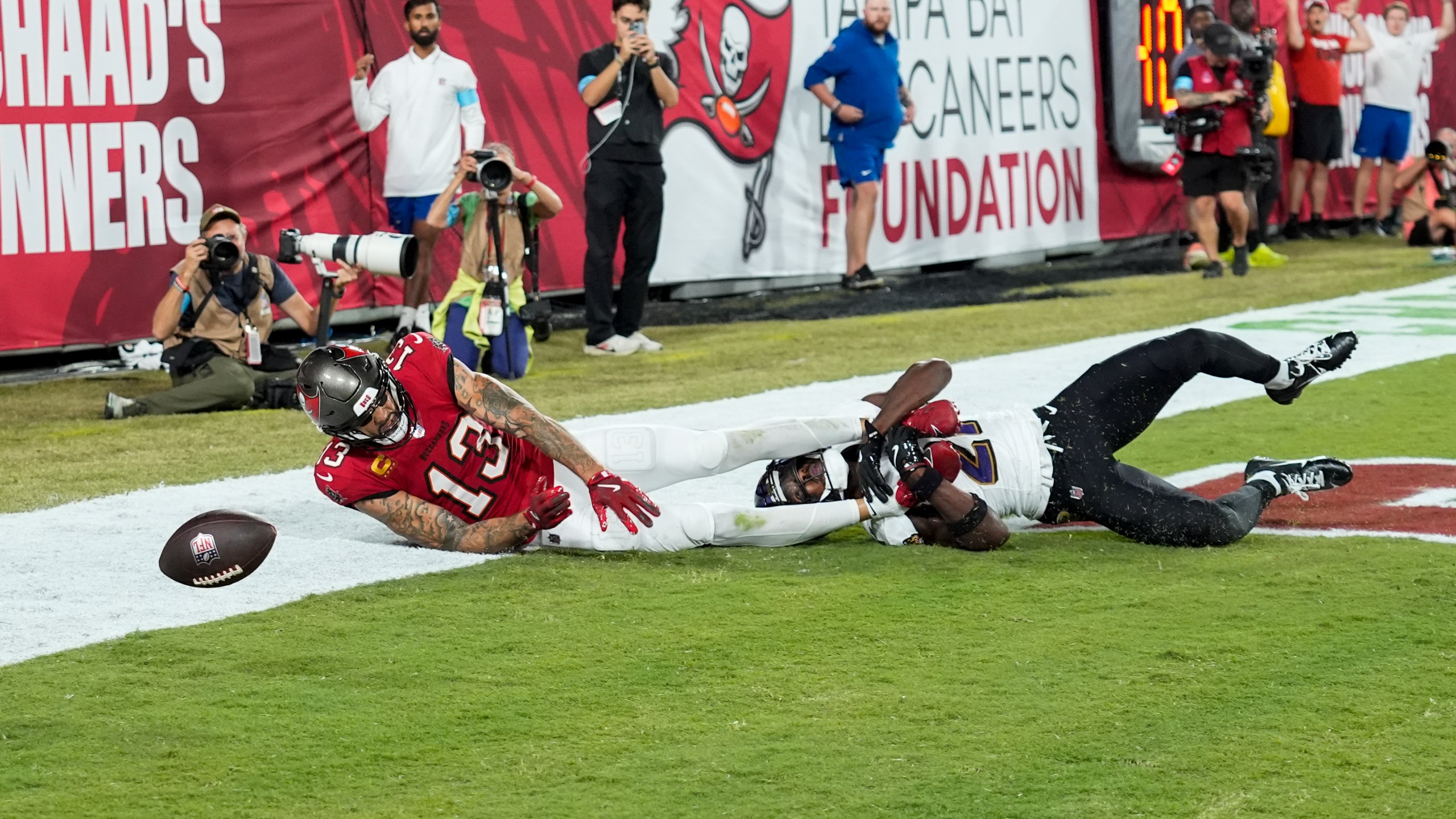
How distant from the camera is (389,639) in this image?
14.9ft

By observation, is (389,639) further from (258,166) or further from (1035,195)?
(1035,195)

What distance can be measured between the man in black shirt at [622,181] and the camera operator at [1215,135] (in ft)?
18.0

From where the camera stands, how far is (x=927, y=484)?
5.25 metres

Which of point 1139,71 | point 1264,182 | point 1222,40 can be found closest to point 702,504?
point 1222,40

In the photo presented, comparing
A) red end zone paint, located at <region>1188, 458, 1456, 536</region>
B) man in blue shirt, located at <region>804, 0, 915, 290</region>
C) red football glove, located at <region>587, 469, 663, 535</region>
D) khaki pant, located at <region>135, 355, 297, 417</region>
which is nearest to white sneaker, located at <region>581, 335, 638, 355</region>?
khaki pant, located at <region>135, 355, 297, 417</region>

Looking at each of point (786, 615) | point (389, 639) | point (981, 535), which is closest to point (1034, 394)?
point (981, 535)

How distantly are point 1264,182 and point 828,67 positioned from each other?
164 inches

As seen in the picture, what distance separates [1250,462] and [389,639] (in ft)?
9.98

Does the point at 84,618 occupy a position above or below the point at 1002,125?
below

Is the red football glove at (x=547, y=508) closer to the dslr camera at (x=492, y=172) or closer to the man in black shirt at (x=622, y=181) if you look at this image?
the dslr camera at (x=492, y=172)

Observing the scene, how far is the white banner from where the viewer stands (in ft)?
43.5

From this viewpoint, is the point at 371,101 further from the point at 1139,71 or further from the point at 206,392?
the point at 1139,71

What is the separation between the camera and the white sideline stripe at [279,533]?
4.87m

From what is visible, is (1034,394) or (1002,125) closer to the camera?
(1034,394)
